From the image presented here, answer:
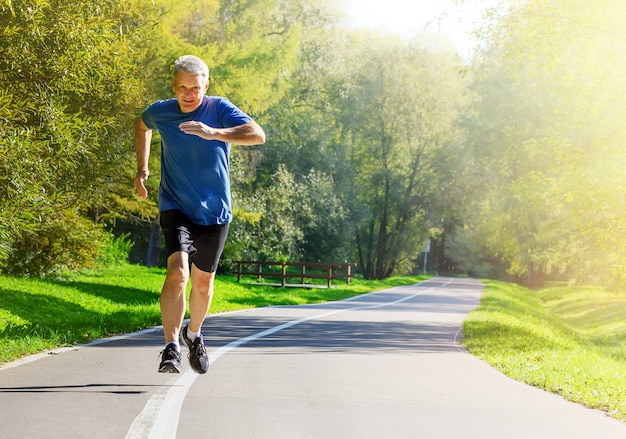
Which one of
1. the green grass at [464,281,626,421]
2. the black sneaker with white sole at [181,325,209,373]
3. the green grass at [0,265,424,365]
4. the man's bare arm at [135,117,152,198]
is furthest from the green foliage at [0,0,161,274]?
the green grass at [464,281,626,421]

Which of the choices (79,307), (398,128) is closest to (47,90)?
(79,307)

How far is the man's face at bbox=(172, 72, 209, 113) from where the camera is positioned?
6934mm

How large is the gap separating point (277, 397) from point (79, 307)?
32.4 feet

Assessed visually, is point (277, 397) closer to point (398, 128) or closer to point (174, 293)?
point (174, 293)

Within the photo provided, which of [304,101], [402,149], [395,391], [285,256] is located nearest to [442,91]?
[402,149]

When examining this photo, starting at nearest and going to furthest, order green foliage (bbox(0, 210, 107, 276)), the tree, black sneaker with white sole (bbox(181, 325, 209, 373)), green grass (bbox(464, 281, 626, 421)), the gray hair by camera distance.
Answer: the gray hair → black sneaker with white sole (bbox(181, 325, 209, 373)) → green grass (bbox(464, 281, 626, 421)) → green foliage (bbox(0, 210, 107, 276)) → the tree

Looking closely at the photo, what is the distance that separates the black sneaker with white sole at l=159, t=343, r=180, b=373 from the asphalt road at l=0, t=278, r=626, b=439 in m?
0.24

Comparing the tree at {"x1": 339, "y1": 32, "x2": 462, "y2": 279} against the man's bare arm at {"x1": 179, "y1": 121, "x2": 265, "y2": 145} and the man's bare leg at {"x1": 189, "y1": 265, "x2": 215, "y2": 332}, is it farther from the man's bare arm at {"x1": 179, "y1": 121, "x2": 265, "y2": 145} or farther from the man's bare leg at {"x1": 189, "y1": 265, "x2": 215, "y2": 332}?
the man's bare arm at {"x1": 179, "y1": 121, "x2": 265, "y2": 145}

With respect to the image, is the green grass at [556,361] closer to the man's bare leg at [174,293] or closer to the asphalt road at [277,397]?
the asphalt road at [277,397]

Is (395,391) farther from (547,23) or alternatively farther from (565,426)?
(547,23)

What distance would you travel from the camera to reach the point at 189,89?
7.00 meters

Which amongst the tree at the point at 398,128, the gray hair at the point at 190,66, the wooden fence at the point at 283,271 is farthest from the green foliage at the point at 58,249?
the tree at the point at 398,128

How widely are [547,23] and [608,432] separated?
15326 mm

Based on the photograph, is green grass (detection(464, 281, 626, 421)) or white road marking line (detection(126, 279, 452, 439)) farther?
green grass (detection(464, 281, 626, 421))
